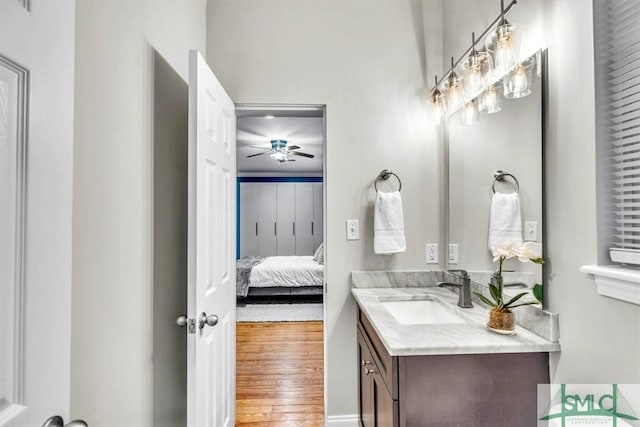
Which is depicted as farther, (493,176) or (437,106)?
(437,106)

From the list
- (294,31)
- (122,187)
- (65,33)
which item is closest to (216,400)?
(122,187)

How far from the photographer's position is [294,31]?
218 cm

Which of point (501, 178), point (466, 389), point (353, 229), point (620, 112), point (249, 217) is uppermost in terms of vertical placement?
point (620, 112)

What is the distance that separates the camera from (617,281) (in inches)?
37.8

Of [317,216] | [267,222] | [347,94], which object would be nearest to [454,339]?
[347,94]

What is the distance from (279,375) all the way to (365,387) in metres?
1.25

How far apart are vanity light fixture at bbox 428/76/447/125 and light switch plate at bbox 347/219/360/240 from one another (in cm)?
80

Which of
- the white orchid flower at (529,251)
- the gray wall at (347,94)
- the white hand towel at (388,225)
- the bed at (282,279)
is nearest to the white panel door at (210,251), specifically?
the gray wall at (347,94)

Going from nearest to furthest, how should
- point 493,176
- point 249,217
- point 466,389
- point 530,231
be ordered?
point 466,389 < point 530,231 < point 493,176 < point 249,217

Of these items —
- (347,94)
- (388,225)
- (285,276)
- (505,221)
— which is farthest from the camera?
(285,276)

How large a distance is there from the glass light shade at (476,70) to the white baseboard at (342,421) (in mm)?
1990

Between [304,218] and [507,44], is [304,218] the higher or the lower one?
the lower one

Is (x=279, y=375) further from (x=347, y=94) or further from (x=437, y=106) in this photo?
(x=437, y=106)

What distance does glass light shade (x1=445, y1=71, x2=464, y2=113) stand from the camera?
188 cm
